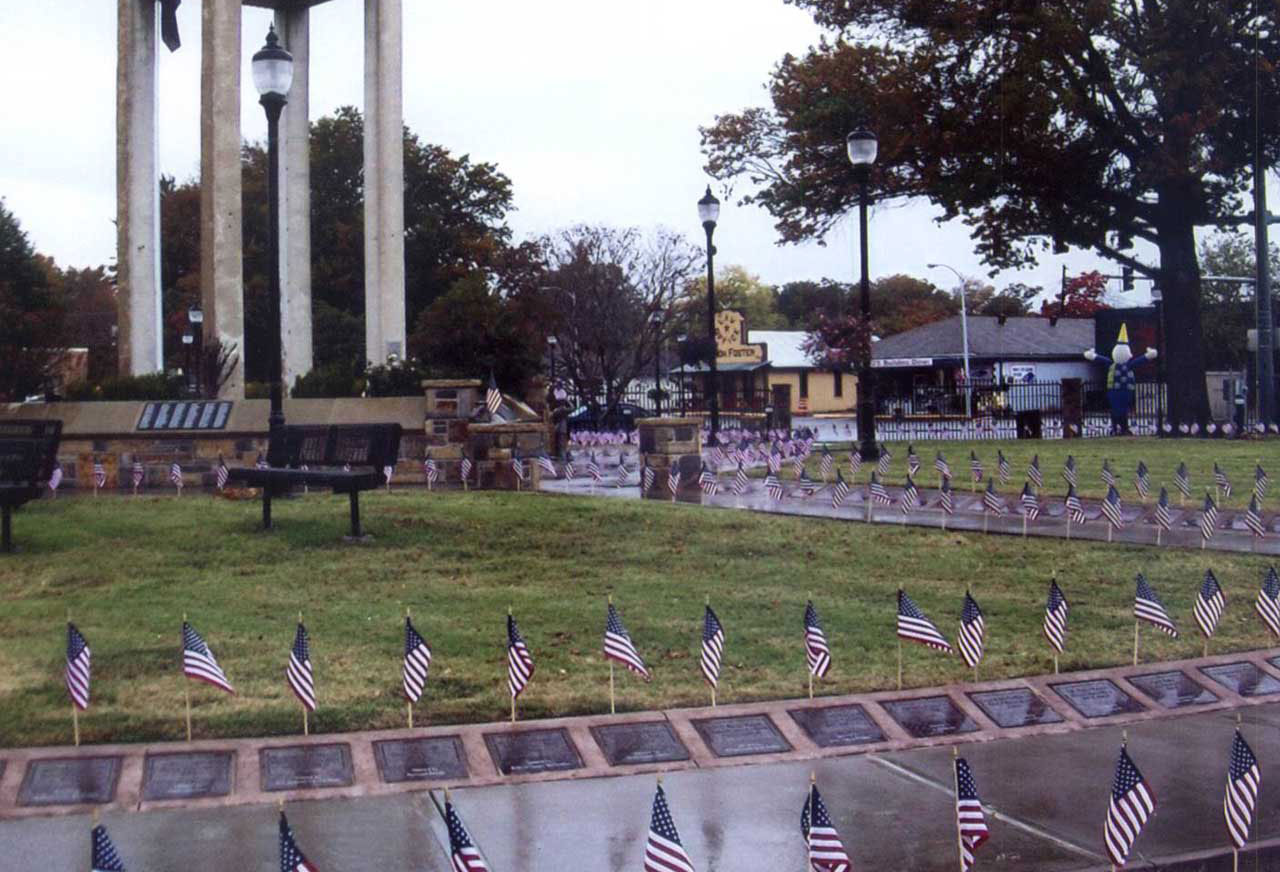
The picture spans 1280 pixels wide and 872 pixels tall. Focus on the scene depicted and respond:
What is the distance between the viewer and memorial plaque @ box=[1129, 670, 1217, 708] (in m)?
8.68

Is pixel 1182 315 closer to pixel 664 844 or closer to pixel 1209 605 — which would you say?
pixel 1209 605

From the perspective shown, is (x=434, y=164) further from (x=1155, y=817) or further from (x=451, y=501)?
(x=1155, y=817)

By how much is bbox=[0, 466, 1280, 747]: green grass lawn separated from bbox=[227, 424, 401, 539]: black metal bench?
0.49 m

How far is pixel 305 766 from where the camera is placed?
716 centimetres

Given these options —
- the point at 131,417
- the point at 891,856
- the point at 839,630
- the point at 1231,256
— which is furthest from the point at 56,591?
the point at 1231,256

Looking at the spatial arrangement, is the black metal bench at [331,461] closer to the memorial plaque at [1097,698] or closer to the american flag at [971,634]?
the american flag at [971,634]

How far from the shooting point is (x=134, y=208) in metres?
32.2

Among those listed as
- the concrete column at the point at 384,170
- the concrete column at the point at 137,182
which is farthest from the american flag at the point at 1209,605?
the concrete column at the point at 137,182

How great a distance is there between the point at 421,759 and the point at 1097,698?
4.09 m

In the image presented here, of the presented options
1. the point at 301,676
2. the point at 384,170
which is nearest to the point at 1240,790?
the point at 301,676

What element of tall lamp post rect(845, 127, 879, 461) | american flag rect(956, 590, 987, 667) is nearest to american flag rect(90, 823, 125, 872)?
american flag rect(956, 590, 987, 667)

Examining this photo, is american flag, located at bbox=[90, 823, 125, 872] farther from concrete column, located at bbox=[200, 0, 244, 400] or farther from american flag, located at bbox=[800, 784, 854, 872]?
concrete column, located at bbox=[200, 0, 244, 400]

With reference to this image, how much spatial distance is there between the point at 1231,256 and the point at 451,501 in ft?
218

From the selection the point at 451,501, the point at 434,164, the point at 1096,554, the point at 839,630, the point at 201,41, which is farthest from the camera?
the point at 434,164
